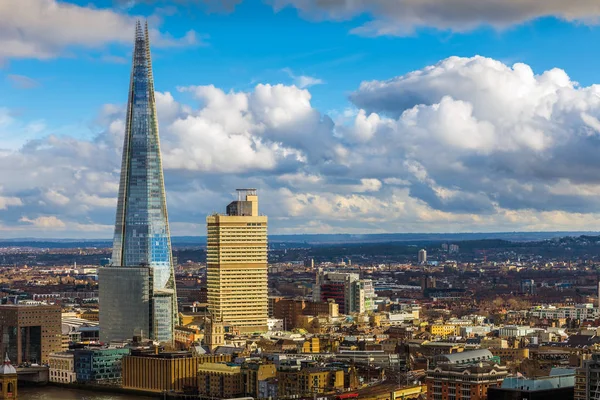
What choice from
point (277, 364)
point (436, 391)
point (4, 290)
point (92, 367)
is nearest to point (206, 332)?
point (92, 367)

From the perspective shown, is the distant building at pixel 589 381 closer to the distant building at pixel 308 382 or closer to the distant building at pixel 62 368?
the distant building at pixel 308 382

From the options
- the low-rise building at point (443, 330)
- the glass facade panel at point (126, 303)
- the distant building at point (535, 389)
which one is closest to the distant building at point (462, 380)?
the distant building at point (535, 389)

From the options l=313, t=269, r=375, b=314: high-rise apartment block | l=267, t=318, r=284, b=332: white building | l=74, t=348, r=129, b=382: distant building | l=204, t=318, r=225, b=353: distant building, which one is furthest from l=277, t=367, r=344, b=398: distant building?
l=313, t=269, r=375, b=314: high-rise apartment block

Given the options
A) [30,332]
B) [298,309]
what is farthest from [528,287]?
[30,332]

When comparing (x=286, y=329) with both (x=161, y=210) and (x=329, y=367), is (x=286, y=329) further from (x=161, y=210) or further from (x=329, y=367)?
(x=329, y=367)

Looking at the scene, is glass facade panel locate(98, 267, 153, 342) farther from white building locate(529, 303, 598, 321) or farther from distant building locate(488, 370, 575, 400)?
white building locate(529, 303, 598, 321)

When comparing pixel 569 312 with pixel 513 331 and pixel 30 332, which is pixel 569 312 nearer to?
pixel 513 331
